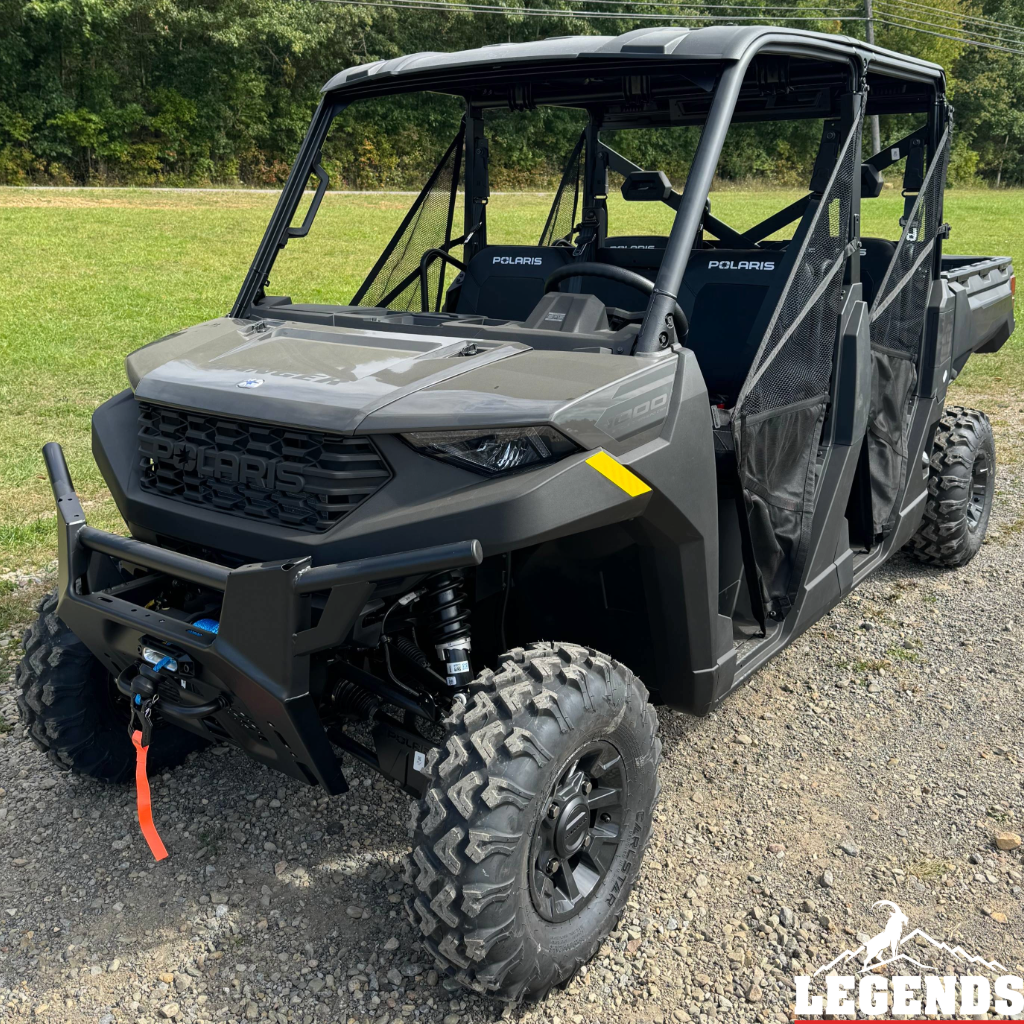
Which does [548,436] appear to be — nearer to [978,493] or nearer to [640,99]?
[640,99]

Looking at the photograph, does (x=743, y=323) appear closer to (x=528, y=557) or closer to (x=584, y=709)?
(x=528, y=557)

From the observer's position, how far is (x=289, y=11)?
34250 millimetres

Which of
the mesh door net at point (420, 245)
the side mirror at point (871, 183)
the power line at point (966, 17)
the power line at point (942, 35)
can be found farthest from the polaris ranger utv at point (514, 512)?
the power line at point (966, 17)

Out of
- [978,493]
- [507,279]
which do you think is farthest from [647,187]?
[978,493]

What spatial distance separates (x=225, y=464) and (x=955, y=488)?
351 centimetres

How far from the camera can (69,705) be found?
10.4ft

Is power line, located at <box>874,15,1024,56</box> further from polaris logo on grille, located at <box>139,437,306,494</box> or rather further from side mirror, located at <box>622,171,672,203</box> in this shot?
polaris logo on grille, located at <box>139,437,306,494</box>

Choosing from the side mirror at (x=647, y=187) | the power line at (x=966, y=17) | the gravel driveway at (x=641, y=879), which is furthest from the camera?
the power line at (x=966, y=17)

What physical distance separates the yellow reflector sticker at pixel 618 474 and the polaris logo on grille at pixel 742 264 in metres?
1.79

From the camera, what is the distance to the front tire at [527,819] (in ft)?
7.61

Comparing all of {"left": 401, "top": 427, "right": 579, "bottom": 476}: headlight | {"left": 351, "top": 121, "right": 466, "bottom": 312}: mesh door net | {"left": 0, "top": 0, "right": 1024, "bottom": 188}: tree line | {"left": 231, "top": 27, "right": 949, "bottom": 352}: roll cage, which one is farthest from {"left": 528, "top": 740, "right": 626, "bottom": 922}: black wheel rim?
{"left": 0, "top": 0, "right": 1024, "bottom": 188}: tree line

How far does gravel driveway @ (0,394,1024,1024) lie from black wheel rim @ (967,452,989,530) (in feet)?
4.34

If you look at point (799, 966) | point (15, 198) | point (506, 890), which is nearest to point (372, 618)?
point (506, 890)
